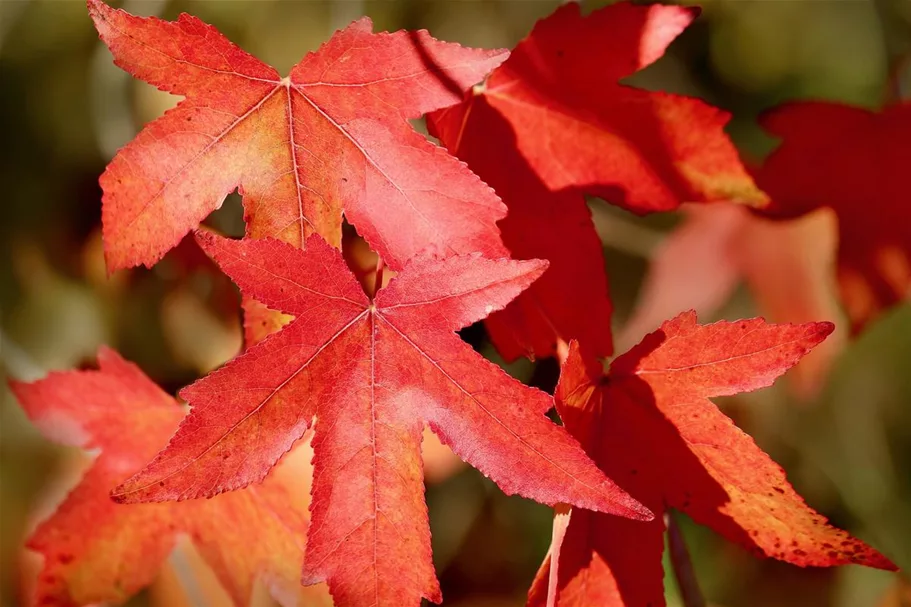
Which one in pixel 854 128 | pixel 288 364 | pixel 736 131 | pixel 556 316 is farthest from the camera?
pixel 736 131

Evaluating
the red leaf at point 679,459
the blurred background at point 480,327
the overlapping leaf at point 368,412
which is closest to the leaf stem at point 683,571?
the red leaf at point 679,459

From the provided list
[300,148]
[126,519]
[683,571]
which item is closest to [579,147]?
[300,148]

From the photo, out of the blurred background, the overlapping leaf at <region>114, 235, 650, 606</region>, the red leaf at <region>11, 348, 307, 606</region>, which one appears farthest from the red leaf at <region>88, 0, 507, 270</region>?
the blurred background

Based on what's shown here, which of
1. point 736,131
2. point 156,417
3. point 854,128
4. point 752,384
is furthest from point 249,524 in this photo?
point 736,131

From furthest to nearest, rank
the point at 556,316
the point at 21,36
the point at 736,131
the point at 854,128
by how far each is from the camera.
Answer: the point at 736,131 < the point at 21,36 < the point at 854,128 < the point at 556,316

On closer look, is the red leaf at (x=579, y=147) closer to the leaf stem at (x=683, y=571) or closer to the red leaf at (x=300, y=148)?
the red leaf at (x=300, y=148)

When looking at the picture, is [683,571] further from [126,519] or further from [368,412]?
[126,519]

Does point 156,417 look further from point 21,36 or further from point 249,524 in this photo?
point 21,36
